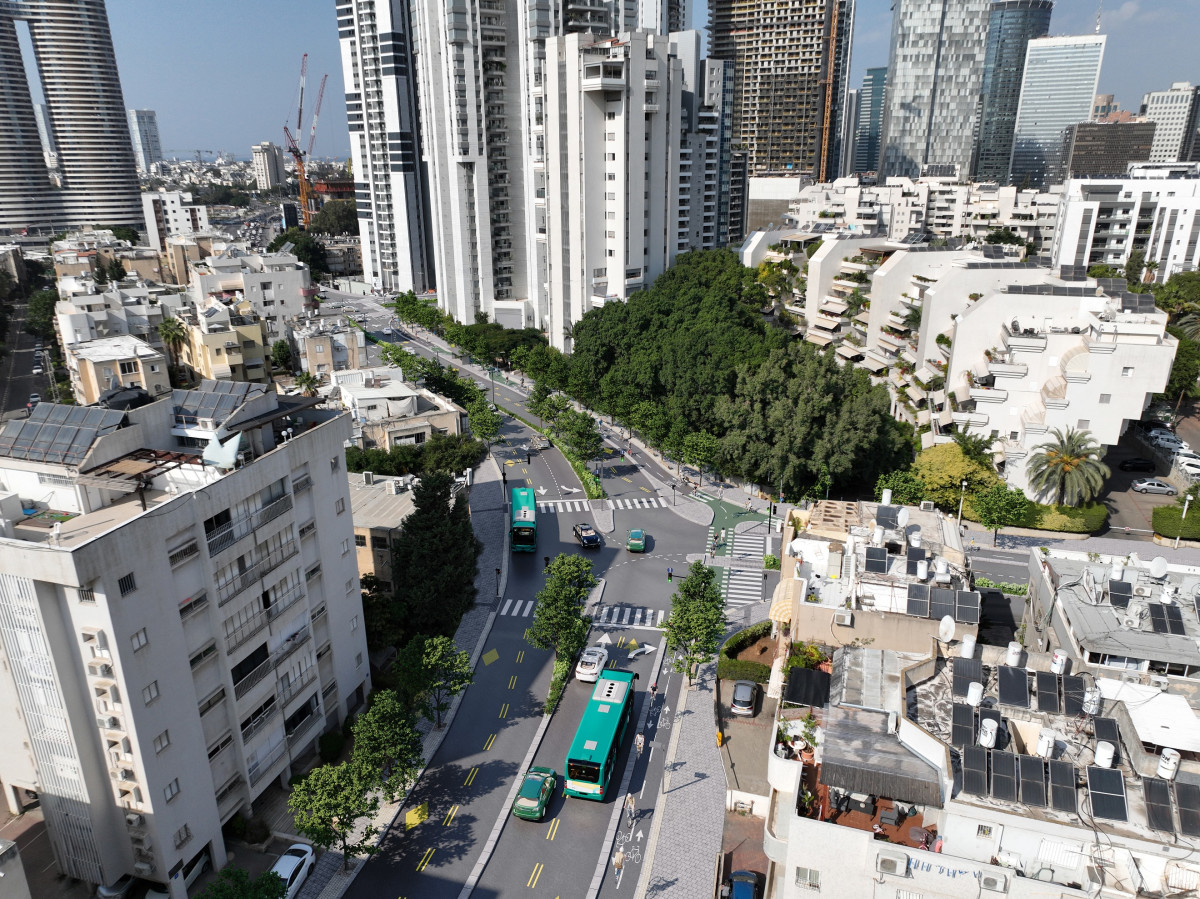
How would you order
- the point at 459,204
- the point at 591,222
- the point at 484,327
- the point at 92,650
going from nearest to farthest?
the point at 92,650 < the point at 591,222 < the point at 484,327 < the point at 459,204

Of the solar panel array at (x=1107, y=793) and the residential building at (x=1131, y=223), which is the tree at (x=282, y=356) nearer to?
the solar panel array at (x=1107, y=793)

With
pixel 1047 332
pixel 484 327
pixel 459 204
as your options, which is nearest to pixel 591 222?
pixel 484 327

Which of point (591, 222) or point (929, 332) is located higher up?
point (591, 222)

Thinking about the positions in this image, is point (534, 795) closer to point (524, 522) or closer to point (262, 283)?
point (524, 522)

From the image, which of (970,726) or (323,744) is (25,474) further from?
(970,726)

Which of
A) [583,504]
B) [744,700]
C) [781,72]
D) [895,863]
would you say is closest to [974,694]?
[895,863]

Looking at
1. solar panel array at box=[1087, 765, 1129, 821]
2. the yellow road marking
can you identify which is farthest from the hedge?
the yellow road marking

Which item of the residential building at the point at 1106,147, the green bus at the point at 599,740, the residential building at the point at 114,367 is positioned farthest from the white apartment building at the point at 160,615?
the residential building at the point at 1106,147
